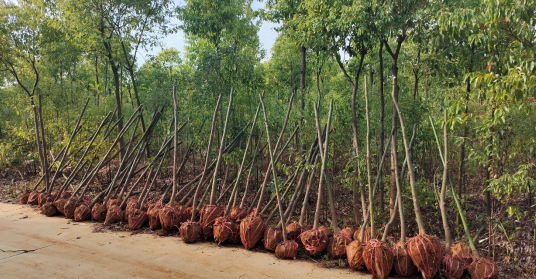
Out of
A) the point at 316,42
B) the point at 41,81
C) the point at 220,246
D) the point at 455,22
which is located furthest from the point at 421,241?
the point at 41,81

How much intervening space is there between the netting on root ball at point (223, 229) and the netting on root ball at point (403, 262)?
2010 millimetres

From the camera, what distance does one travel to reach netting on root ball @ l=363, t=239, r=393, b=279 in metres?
3.56

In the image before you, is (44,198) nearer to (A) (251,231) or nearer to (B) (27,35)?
(A) (251,231)

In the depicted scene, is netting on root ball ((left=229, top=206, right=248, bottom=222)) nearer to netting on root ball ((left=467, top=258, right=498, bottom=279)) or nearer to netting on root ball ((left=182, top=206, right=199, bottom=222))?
netting on root ball ((left=182, top=206, right=199, bottom=222))

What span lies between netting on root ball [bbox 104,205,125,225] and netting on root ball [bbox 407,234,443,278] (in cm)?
433

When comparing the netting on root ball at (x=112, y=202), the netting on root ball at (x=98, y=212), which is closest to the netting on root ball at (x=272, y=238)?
the netting on root ball at (x=112, y=202)

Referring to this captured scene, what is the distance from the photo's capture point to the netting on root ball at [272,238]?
14.3ft

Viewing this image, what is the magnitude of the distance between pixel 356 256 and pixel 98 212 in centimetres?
423

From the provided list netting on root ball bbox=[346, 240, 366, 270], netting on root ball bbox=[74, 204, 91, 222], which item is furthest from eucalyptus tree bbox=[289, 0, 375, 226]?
netting on root ball bbox=[74, 204, 91, 222]

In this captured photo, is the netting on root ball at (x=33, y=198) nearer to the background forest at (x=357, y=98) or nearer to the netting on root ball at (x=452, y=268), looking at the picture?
the background forest at (x=357, y=98)

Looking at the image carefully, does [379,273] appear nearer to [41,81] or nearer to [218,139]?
[218,139]

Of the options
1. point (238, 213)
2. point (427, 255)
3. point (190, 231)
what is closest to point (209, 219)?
point (190, 231)

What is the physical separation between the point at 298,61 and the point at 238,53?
5193 millimetres

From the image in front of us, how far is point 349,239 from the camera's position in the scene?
4098 millimetres
